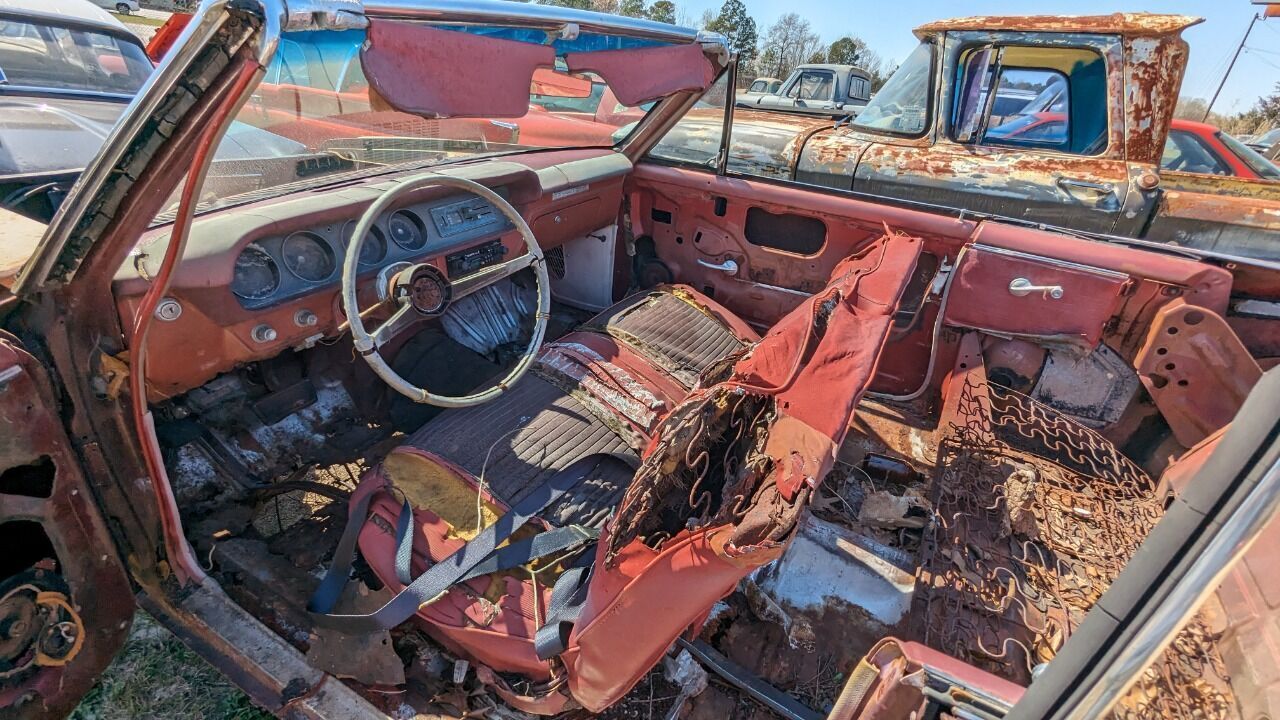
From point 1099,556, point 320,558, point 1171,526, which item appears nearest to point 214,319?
point 320,558

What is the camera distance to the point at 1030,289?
240 cm

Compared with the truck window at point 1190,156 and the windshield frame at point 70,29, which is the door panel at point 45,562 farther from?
the truck window at point 1190,156

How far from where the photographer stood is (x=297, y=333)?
203cm

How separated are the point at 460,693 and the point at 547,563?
43 centimetres

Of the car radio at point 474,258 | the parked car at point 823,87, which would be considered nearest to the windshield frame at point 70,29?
the car radio at point 474,258

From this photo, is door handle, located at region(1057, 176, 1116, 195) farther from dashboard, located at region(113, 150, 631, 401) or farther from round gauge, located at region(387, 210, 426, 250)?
round gauge, located at region(387, 210, 426, 250)

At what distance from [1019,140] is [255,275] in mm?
3562

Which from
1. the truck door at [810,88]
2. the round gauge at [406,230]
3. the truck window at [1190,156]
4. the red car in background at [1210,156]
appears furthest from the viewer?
the truck door at [810,88]

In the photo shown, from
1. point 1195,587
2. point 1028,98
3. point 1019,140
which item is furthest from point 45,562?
point 1028,98

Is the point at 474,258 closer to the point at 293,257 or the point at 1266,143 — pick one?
the point at 293,257

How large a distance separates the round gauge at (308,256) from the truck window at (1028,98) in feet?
10.3

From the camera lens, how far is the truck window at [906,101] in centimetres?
347

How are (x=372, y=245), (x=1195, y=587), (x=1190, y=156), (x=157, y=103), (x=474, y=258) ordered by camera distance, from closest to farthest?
(x=1195, y=587) < (x=157, y=103) < (x=372, y=245) < (x=474, y=258) < (x=1190, y=156)

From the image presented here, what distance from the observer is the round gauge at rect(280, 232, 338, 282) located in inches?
79.7
